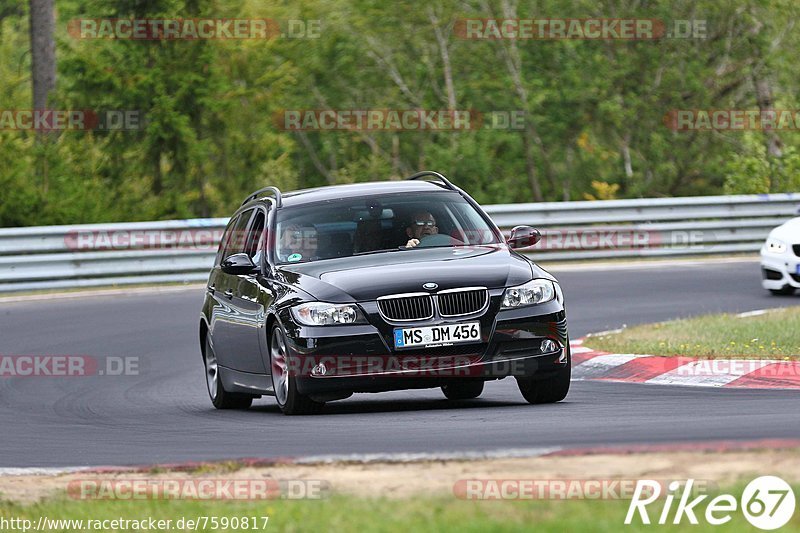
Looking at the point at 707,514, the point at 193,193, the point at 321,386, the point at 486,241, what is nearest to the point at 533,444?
the point at 707,514

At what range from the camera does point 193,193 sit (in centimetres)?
3216

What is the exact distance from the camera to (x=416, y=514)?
6.09 meters

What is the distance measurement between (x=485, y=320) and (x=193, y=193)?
22.4 metres

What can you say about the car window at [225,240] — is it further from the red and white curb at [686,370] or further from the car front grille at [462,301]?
the car front grille at [462,301]

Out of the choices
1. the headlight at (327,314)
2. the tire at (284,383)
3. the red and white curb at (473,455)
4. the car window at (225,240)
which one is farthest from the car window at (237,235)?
the red and white curb at (473,455)

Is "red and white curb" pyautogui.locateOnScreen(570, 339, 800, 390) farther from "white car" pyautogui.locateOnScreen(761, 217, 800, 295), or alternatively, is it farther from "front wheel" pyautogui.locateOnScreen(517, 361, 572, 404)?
A: "white car" pyautogui.locateOnScreen(761, 217, 800, 295)

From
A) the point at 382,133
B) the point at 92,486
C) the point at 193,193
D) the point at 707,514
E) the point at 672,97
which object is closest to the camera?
the point at 707,514

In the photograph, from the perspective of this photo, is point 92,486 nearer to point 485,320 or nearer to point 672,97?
point 485,320

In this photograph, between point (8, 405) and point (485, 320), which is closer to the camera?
point (485, 320)

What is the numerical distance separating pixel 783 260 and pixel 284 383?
390 inches

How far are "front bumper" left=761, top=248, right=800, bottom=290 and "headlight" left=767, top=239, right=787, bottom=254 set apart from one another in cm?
4

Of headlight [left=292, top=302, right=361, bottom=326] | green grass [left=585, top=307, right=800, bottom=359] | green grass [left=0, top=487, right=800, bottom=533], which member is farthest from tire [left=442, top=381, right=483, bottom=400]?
green grass [left=0, top=487, right=800, bottom=533]

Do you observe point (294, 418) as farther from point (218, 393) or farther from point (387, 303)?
point (218, 393)

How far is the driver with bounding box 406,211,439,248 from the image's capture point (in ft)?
37.9
